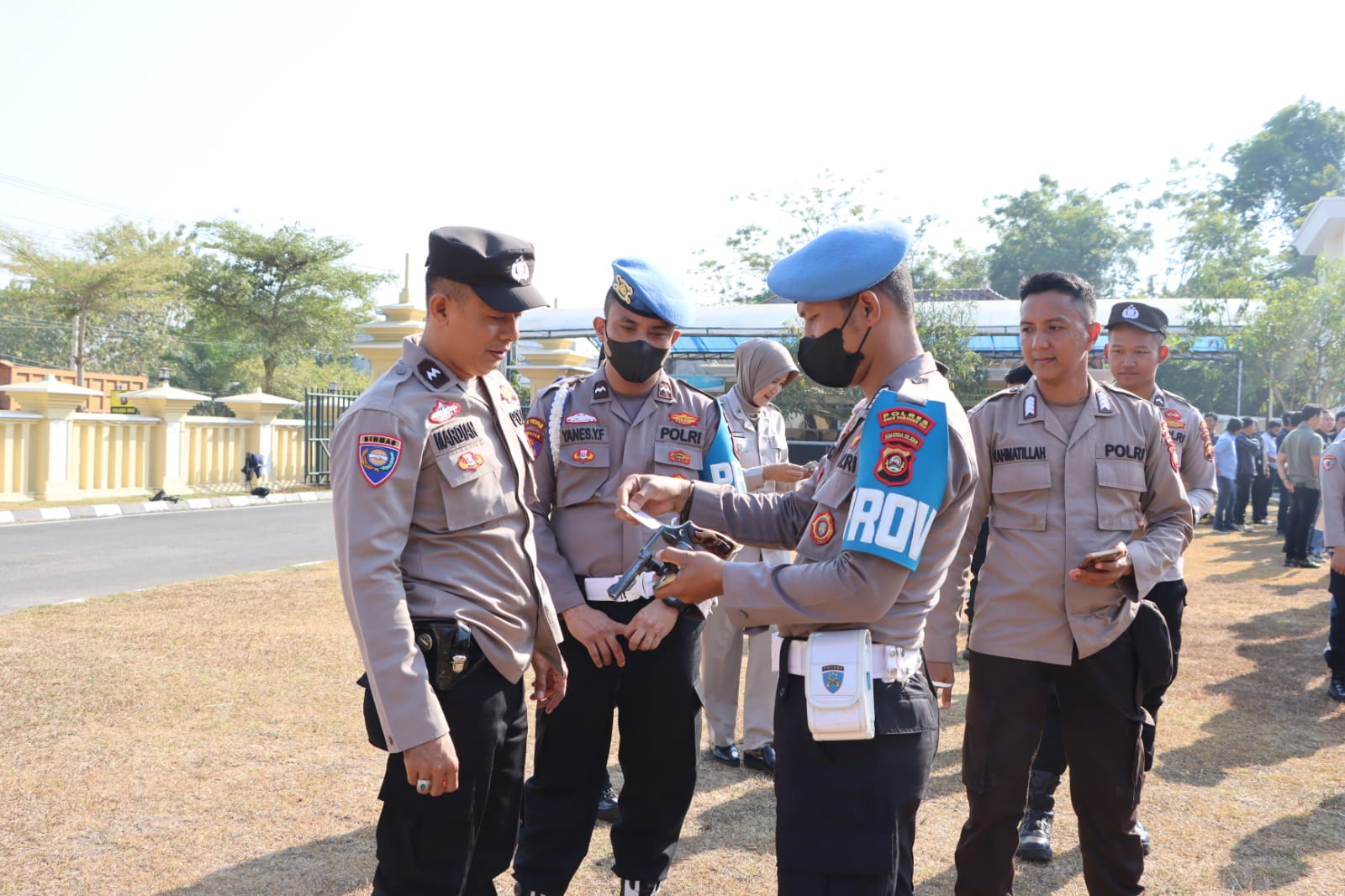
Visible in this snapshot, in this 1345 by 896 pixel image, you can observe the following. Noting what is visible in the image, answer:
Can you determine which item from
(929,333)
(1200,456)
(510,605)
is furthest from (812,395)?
(510,605)

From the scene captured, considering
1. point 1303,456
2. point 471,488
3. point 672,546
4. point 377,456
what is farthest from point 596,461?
point 1303,456

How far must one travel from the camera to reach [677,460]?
3357mm

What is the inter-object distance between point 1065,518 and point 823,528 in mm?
1260

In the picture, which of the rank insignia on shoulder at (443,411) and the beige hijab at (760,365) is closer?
the rank insignia on shoulder at (443,411)

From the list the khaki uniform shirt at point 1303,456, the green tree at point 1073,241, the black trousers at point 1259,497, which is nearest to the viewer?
the khaki uniform shirt at point 1303,456

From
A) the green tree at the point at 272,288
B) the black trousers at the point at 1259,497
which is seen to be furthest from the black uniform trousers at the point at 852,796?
the green tree at the point at 272,288

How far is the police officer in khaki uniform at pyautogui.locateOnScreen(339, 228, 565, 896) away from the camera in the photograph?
7.19ft

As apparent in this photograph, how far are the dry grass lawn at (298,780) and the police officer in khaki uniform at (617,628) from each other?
0.47 m

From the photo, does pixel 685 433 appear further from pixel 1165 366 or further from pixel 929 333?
pixel 1165 366

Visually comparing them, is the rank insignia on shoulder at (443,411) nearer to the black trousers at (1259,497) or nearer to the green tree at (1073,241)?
the black trousers at (1259,497)

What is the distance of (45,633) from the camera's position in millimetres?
6727

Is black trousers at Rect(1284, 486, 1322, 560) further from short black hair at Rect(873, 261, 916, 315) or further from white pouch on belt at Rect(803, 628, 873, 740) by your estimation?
white pouch on belt at Rect(803, 628, 873, 740)

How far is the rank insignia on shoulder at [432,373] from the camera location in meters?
2.44

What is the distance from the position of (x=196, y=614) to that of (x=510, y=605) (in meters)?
6.06
